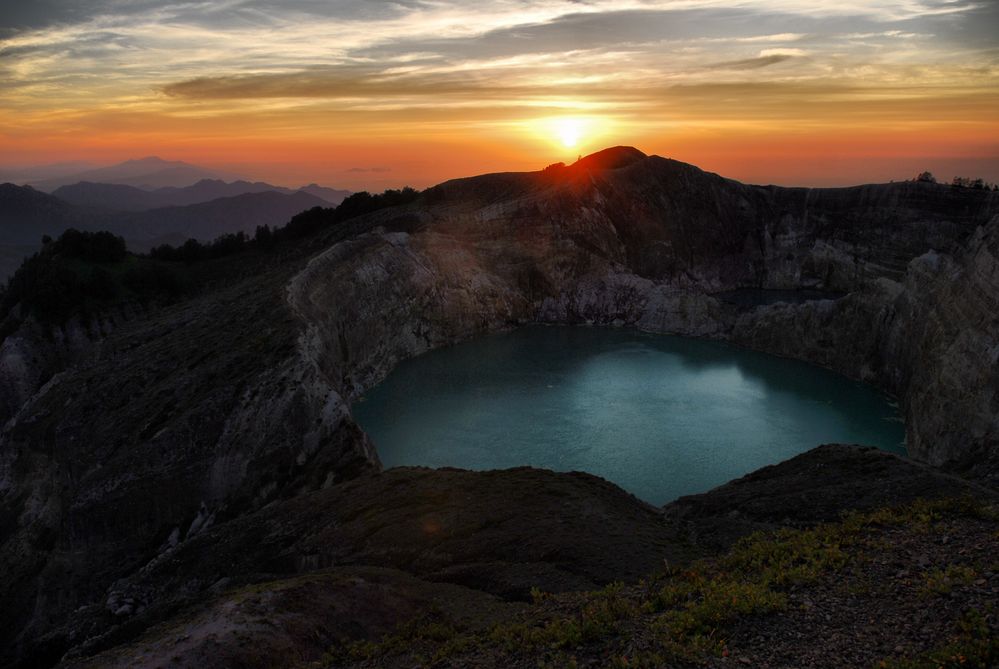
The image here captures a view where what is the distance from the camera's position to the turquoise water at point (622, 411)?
40.0 meters

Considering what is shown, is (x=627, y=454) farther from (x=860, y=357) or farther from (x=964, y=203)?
(x=964, y=203)

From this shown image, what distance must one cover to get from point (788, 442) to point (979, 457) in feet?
45.3

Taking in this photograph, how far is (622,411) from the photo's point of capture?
1932 inches

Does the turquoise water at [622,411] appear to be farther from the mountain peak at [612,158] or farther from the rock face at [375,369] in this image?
the mountain peak at [612,158]

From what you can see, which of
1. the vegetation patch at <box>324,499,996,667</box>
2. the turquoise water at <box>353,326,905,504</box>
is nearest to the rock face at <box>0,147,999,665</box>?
the vegetation patch at <box>324,499,996,667</box>

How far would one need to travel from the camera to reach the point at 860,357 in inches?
2231

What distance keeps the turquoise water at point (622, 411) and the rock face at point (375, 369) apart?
3.71 m

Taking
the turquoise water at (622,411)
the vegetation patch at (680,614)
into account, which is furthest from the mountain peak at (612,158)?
the vegetation patch at (680,614)

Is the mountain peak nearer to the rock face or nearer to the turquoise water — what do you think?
the rock face

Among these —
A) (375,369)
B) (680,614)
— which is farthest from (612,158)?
(680,614)

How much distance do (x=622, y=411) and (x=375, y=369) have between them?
902 inches

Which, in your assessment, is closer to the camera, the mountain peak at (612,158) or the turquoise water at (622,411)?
the turquoise water at (622,411)

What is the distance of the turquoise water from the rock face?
3.71 metres

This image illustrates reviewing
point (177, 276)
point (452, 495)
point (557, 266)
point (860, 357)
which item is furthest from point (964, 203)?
point (177, 276)
